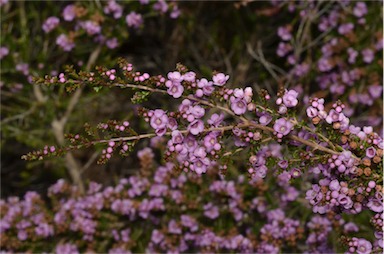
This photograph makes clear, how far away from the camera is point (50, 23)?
4.31 metres

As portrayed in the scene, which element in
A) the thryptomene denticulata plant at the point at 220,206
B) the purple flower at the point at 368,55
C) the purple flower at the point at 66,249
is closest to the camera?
the thryptomene denticulata plant at the point at 220,206

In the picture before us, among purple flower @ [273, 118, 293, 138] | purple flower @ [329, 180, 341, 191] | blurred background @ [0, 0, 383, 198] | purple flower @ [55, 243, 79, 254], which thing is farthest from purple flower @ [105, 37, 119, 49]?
purple flower @ [329, 180, 341, 191]

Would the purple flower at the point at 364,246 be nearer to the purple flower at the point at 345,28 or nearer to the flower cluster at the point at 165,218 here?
the flower cluster at the point at 165,218

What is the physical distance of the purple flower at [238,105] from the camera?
2.20 metres

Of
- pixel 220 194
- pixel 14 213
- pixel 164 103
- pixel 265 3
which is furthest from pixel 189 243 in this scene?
pixel 265 3

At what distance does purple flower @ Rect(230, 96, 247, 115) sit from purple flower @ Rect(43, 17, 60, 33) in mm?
2453

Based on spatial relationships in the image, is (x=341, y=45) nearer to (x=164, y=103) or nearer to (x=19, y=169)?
(x=164, y=103)

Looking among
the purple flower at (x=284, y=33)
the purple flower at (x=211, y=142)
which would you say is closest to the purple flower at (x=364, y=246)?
the purple flower at (x=211, y=142)

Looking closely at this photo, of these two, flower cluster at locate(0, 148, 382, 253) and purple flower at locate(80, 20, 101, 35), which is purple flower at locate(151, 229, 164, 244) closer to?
flower cluster at locate(0, 148, 382, 253)

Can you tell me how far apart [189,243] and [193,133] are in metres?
1.88

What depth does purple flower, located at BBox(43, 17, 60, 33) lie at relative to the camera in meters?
4.30

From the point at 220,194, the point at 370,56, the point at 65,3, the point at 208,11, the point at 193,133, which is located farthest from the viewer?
the point at 208,11

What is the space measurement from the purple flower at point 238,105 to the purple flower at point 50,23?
2453 millimetres

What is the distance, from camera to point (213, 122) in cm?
226
